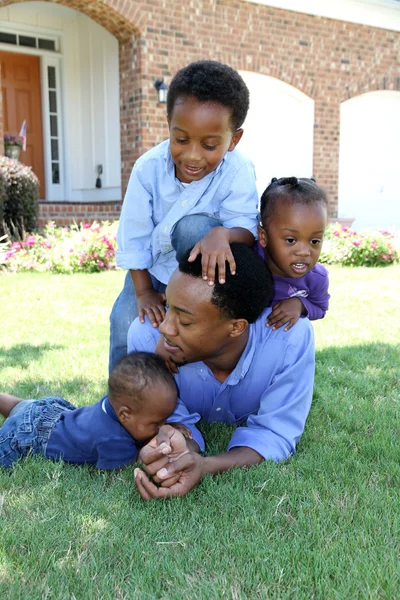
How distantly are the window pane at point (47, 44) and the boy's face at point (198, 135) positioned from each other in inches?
404

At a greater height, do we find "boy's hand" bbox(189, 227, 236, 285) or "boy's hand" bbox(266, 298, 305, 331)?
"boy's hand" bbox(189, 227, 236, 285)

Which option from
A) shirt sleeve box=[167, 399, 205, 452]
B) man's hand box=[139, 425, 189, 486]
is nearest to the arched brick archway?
shirt sleeve box=[167, 399, 205, 452]

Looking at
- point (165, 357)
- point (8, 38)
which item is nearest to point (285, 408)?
point (165, 357)

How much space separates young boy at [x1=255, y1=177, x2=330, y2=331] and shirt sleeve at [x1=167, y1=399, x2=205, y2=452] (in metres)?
0.53

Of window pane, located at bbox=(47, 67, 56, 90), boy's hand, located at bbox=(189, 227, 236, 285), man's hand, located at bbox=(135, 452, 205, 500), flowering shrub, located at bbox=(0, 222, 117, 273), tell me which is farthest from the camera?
window pane, located at bbox=(47, 67, 56, 90)

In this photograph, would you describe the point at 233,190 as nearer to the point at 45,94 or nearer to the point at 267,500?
the point at 267,500

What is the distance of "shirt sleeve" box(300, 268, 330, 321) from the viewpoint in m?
2.92

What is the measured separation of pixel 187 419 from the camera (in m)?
2.75

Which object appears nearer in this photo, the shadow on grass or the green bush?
the shadow on grass

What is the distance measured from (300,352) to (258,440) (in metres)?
0.42

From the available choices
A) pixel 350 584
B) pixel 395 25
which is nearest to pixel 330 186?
pixel 395 25

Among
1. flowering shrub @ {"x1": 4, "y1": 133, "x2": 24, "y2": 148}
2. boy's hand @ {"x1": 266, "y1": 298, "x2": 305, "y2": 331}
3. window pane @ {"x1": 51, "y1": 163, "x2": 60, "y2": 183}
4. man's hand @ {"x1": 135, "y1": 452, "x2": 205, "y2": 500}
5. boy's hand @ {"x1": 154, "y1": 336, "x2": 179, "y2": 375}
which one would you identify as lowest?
man's hand @ {"x1": 135, "y1": 452, "x2": 205, "y2": 500}

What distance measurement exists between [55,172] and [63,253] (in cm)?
454

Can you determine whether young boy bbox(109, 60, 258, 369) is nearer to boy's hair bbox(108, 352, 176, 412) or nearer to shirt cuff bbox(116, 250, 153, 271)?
shirt cuff bbox(116, 250, 153, 271)
